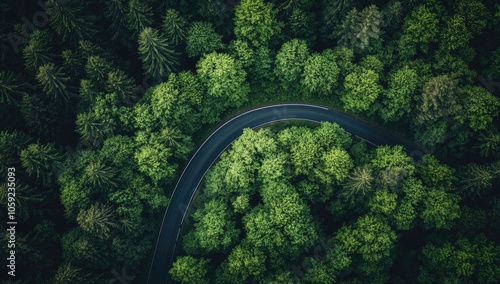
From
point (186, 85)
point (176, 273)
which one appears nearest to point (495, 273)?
point (176, 273)

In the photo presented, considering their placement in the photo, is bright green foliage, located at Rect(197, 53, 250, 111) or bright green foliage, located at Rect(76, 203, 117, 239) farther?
bright green foliage, located at Rect(197, 53, 250, 111)

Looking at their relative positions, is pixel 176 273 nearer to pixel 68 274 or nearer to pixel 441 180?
pixel 68 274

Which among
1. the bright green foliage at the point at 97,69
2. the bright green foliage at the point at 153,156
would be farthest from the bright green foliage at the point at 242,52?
the bright green foliage at the point at 97,69

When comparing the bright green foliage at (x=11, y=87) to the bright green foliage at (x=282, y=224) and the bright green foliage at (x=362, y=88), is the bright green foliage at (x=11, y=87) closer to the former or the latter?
the bright green foliage at (x=282, y=224)

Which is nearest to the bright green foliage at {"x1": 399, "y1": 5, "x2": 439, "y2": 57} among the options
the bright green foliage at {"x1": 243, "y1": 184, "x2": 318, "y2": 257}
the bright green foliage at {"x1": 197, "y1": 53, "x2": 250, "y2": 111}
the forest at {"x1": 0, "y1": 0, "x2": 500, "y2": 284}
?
the forest at {"x1": 0, "y1": 0, "x2": 500, "y2": 284}

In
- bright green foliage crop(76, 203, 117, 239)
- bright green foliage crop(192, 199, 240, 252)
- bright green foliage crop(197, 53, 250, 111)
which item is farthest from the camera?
bright green foliage crop(197, 53, 250, 111)

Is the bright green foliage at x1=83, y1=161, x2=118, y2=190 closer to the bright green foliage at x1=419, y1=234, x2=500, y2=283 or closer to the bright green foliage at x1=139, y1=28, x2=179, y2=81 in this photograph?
the bright green foliage at x1=139, y1=28, x2=179, y2=81
